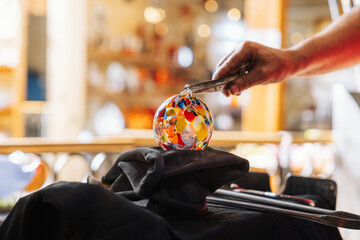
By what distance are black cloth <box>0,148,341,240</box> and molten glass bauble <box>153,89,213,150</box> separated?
53 millimetres

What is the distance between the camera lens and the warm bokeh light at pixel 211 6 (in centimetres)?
792

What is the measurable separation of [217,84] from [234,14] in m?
8.17

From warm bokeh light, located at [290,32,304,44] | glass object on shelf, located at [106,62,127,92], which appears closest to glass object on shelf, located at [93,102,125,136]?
glass object on shelf, located at [106,62,127,92]

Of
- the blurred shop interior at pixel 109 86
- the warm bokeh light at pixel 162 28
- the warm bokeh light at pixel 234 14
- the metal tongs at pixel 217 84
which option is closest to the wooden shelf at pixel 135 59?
the blurred shop interior at pixel 109 86

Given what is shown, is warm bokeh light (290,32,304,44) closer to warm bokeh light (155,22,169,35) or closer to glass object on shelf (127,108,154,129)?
warm bokeh light (155,22,169,35)

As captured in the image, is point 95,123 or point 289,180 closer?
point 289,180

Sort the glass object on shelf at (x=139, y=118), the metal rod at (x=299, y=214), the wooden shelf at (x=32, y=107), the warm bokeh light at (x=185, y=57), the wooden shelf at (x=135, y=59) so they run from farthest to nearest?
the warm bokeh light at (x=185, y=57) < the glass object on shelf at (x=139, y=118) < the wooden shelf at (x=135, y=59) < the wooden shelf at (x=32, y=107) < the metal rod at (x=299, y=214)

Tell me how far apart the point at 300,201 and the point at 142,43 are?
486 cm

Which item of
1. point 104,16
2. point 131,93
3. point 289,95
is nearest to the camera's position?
point 104,16

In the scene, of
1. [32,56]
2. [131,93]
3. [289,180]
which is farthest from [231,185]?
[32,56]

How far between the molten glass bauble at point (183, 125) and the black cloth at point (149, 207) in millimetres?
53

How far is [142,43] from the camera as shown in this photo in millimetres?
5590

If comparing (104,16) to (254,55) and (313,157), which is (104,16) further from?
(254,55)

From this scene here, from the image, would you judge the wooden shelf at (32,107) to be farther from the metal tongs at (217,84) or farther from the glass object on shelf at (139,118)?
the metal tongs at (217,84)
